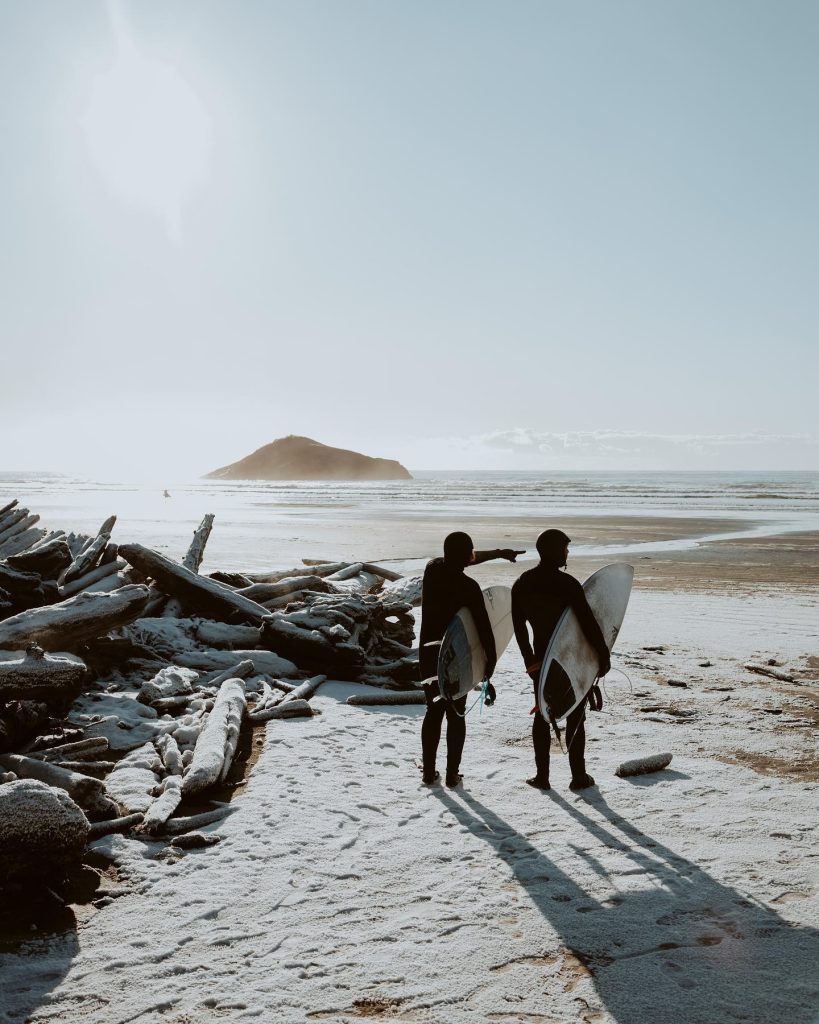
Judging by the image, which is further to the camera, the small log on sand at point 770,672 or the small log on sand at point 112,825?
the small log on sand at point 770,672

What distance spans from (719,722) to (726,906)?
3.86m

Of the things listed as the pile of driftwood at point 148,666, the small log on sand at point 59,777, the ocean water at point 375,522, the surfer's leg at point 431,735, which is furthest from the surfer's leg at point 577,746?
the ocean water at point 375,522

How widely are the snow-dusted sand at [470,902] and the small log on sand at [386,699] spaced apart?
4.44 feet

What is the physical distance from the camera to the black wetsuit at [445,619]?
20.6 ft

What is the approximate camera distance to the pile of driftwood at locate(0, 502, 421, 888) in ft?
18.9

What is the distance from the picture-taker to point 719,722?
783cm

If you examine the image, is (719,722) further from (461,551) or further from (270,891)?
(270,891)

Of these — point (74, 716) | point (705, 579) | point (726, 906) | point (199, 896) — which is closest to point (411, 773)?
point (199, 896)

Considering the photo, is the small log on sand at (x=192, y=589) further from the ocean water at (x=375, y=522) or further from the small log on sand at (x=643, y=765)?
the ocean water at (x=375, y=522)

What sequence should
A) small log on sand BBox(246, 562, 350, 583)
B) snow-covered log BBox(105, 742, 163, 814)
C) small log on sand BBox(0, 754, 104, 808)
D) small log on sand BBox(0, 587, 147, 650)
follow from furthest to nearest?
small log on sand BBox(246, 562, 350, 583) → small log on sand BBox(0, 587, 147, 650) → snow-covered log BBox(105, 742, 163, 814) → small log on sand BBox(0, 754, 104, 808)

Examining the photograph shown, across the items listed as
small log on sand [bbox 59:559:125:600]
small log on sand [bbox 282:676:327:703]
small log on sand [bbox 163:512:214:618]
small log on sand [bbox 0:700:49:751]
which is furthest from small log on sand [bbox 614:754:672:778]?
small log on sand [bbox 163:512:214:618]

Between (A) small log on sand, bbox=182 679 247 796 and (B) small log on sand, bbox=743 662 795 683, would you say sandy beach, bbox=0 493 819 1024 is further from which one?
(B) small log on sand, bbox=743 662 795 683

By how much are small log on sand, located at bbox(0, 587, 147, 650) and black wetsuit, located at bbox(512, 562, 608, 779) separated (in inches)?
170

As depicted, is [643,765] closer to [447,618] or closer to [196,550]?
[447,618]
